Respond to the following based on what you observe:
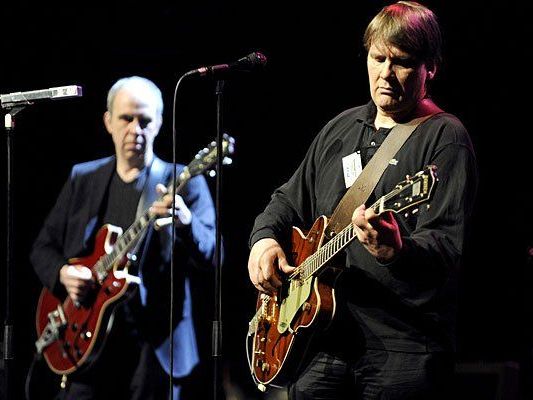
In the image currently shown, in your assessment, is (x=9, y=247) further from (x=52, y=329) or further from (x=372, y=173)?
(x=372, y=173)

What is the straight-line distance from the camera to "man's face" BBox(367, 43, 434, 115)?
9.07ft

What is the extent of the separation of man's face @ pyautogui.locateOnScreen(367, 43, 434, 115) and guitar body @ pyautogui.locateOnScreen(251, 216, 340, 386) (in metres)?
0.45

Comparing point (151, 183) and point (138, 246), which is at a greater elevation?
point (151, 183)

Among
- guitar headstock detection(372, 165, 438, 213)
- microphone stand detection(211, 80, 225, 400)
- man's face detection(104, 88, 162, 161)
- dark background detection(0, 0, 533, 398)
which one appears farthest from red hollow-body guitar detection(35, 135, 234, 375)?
guitar headstock detection(372, 165, 438, 213)

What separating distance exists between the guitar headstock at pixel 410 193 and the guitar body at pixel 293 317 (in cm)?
36

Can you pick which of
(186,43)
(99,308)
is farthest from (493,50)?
(99,308)

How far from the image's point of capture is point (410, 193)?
2.39m

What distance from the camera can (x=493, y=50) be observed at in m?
4.52

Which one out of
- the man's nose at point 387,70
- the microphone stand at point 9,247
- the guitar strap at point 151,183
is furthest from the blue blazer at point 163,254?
the man's nose at point 387,70

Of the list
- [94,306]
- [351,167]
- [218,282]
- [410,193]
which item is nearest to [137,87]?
[94,306]

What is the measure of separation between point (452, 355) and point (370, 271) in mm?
355

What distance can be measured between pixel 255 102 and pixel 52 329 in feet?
5.90

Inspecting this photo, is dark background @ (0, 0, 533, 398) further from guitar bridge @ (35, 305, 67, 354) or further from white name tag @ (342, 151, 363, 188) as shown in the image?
white name tag @ (342, 151, 363, 188)

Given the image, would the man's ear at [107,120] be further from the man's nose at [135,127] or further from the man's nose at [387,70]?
the man's nose at [387,70]
